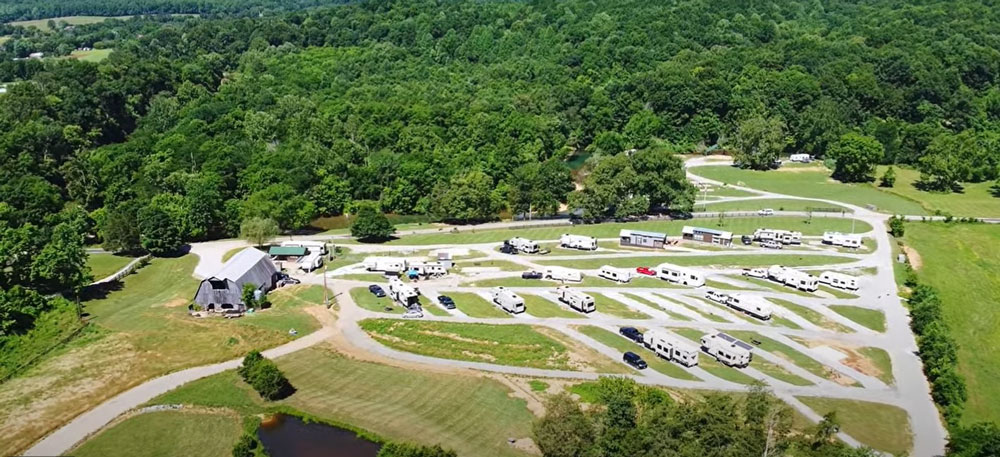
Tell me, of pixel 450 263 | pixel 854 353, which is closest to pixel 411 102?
pixel 450 263

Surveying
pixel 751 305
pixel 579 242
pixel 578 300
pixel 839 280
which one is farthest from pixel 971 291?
pixel 578 300

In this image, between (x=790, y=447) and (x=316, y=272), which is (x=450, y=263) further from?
(x=790, y=447)

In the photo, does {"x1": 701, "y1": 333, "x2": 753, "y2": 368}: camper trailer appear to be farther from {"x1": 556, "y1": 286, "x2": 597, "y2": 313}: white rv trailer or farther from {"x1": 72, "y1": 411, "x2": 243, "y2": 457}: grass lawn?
{"x1": 72, "y1": 411, "x2": 243, "y2": 457}: grass lawn

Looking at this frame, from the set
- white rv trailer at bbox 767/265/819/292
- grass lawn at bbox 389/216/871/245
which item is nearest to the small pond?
grass lawn at bbox 389/216/871/245

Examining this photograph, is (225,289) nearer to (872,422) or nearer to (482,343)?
(482,343)

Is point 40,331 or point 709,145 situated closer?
point 40,331

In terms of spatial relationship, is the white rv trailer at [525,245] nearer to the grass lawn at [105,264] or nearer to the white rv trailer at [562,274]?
the white rv trailer at [562,274]
